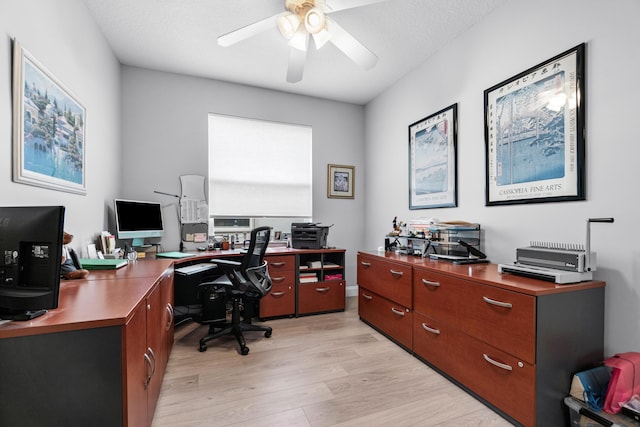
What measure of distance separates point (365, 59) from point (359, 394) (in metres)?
2.44

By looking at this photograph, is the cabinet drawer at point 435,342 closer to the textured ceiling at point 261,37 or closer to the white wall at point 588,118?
the white wall at point 588,118

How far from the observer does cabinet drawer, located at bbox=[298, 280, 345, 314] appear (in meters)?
3.20

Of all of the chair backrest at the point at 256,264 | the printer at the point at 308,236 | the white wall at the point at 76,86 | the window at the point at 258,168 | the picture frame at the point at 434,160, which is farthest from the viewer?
the window at the point at 258,168

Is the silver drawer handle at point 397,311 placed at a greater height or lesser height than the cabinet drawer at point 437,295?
lesser

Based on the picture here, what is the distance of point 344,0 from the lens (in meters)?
1.78

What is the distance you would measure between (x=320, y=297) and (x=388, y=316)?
0.92 m

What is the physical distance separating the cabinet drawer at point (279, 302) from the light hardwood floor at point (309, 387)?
399mm

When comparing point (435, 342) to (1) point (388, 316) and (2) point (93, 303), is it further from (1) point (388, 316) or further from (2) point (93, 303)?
(2) point (93, 303)

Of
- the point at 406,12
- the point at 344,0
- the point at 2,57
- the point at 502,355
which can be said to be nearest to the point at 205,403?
the point at 502,355

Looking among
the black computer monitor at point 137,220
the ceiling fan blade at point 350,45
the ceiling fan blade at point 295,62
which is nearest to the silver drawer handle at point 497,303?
the ceiling fan blade at point 350,45

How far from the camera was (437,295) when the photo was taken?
6.73 ft

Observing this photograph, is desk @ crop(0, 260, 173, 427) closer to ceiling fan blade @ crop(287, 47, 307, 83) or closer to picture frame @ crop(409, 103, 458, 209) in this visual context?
ceiling fan blade @ crop(287, 47, 307, 83)

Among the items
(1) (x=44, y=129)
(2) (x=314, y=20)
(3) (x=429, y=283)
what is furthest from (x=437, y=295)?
(1) (x=44, y=129)

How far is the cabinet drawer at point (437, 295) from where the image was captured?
6.23ft
